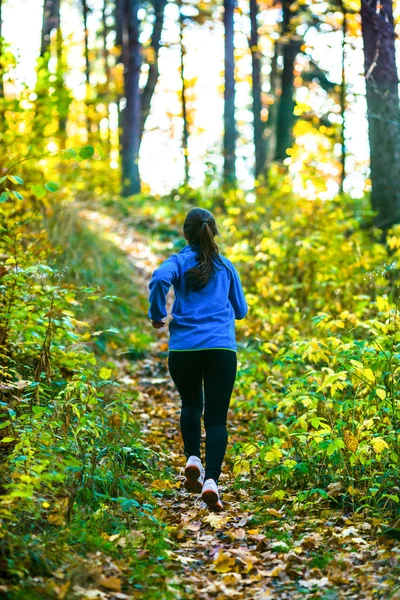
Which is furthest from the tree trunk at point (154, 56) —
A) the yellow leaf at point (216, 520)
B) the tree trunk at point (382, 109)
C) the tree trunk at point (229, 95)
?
the yellow leaf at point (216, 520)

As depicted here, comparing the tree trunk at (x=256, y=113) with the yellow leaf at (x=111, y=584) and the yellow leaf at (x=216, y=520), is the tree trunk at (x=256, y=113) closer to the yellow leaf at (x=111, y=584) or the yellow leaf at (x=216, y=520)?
the yellow leaf at (x=216, y=520)

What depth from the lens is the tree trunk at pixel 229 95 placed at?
17109 mm

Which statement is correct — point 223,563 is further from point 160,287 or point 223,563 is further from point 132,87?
point 132,87

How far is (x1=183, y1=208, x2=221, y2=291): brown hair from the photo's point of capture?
15.4 ft

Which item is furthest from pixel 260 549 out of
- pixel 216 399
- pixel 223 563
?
pixel 216 399

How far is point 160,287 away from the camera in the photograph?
4.59 meters

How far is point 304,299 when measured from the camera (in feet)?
29.9

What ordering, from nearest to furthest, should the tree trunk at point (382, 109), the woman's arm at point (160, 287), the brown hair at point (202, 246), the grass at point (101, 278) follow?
1. the woman's arm at point (160, 287)
2. the brown hair at point (202, 246)
3. the grass at point (101, 278)
4. the tree trunk at point (382, 109)

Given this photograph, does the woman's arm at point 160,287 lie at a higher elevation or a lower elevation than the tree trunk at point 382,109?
lower

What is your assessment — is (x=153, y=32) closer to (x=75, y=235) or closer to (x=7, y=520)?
(x=75, y=235)

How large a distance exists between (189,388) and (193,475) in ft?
2.00

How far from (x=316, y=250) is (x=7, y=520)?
6329 mm

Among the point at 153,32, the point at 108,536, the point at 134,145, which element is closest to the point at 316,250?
the point at 108,536

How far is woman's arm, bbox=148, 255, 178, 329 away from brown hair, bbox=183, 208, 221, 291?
145 mm
